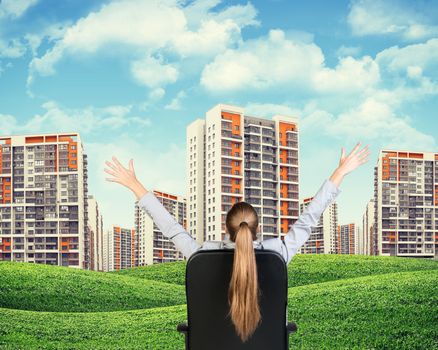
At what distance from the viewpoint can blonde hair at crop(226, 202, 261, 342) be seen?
1.77 metres

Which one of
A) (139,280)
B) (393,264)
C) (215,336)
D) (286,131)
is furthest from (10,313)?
(286,131)

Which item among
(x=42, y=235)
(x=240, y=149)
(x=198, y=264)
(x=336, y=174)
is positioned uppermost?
(x=240, y=149)

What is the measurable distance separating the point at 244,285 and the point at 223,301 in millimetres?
170

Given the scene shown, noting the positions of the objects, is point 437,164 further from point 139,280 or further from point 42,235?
point 42,235

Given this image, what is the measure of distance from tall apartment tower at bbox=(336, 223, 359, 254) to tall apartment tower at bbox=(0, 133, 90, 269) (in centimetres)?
5419

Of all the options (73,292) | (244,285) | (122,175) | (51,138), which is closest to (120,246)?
(51,138)

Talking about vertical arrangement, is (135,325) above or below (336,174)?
below

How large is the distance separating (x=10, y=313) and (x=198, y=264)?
6.02 m

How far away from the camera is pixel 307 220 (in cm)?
211


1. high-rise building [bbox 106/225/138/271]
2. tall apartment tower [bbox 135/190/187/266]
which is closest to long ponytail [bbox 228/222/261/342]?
tall apartment tower [bbox 135/190/187/266]

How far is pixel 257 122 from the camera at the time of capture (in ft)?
98.0

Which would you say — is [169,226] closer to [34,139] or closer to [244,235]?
[244,235]

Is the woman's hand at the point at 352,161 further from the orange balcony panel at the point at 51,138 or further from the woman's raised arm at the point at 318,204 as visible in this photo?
the orange balcony panel at the point at 51,138

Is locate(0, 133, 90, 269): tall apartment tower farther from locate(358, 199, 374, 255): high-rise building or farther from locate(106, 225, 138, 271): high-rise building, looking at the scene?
locate(106, 225, 138, 271): high-rise building
